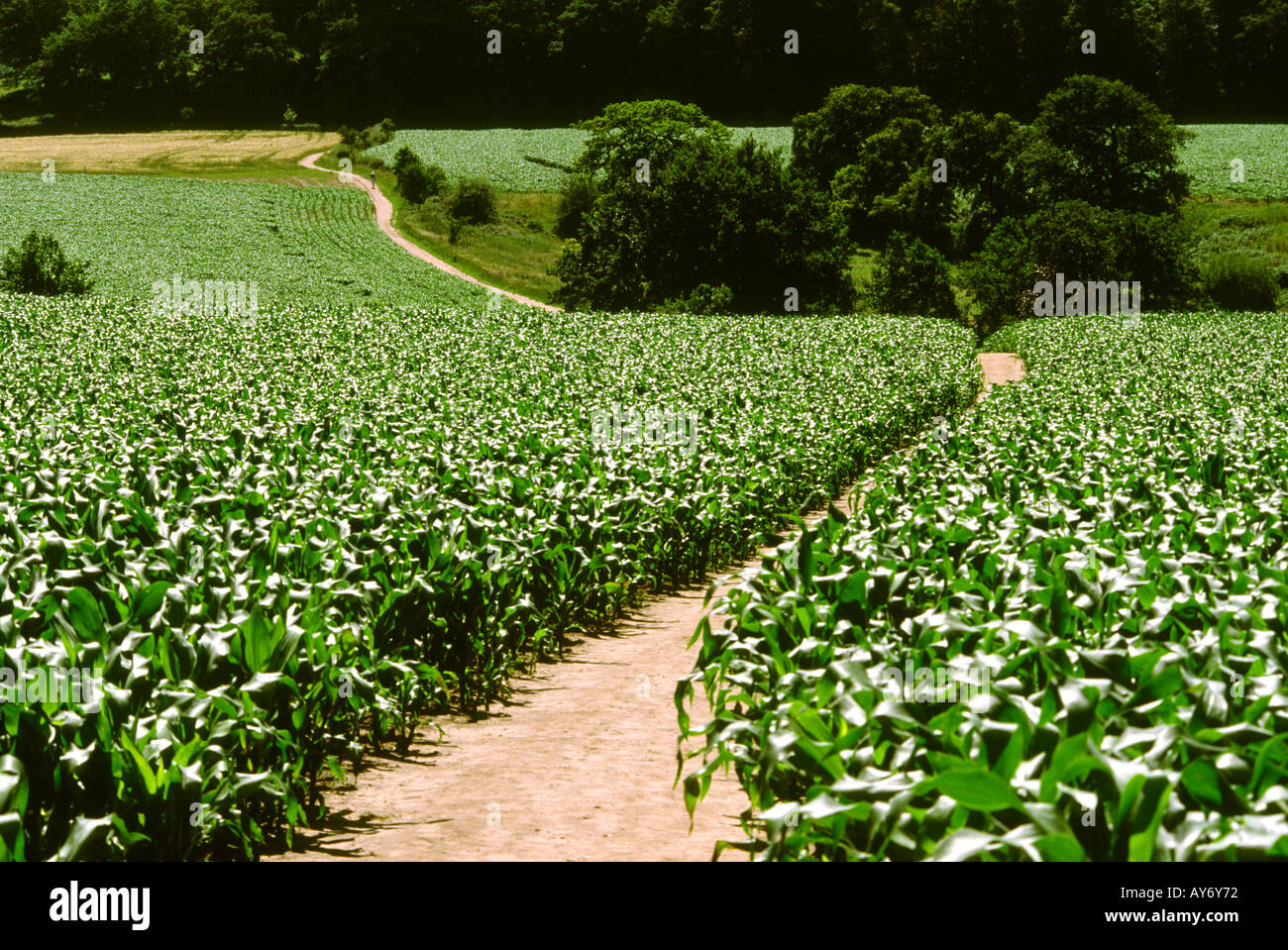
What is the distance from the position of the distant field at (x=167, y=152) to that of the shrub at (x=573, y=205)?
23.2m

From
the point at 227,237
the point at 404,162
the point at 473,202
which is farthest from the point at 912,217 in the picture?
the point at 227,237

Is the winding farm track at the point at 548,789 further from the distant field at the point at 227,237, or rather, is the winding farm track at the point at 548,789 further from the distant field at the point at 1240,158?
the distant field at the point at 1240,158

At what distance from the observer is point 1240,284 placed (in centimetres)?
5981

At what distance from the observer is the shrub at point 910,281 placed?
56.7m

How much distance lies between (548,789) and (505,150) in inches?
3437

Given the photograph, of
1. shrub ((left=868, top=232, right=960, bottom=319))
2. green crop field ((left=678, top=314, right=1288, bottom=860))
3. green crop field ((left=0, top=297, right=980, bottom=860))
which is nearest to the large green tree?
shrub ((left=868, top=232, right=960, bottom=319))

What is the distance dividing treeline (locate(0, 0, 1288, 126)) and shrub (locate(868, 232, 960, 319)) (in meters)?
44.2

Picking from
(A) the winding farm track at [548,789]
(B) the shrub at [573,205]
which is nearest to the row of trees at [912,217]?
(B) the shrub at [573,205]

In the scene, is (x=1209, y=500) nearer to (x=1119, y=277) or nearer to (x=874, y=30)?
(x=1119, y=277)

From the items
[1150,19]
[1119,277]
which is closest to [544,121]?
[1150,19]

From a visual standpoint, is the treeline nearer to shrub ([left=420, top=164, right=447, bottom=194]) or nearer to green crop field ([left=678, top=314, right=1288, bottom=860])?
shrub ([left=420, top=164, right=447, bottom=194])

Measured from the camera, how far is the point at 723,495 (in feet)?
44.1

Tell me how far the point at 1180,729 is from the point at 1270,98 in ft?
364

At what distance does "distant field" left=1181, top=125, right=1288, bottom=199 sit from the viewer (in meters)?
75.7
